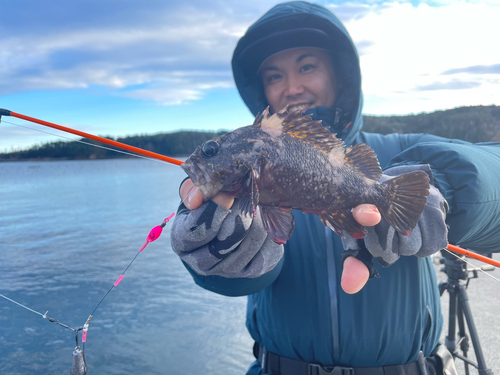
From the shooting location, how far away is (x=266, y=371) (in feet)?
9.47

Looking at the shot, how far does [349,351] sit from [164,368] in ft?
10.3

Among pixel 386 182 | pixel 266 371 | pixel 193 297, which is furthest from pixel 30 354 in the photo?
pixel 386 182

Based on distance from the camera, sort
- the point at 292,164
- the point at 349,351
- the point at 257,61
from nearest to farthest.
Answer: the point at 292,164 < the point at 349,351 < the point at 257,61

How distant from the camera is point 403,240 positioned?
205 cm

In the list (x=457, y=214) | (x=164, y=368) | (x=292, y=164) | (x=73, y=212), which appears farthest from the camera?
(x=73, y=212)

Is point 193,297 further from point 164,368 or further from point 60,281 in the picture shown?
point 60,281

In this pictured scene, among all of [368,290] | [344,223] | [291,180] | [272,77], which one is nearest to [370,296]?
[368,290]

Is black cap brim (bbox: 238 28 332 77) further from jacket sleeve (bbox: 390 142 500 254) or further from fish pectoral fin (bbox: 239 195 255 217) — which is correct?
fish pectoral fin (bbox: 239 195 255 217)

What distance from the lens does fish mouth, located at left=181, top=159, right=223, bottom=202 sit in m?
1.92

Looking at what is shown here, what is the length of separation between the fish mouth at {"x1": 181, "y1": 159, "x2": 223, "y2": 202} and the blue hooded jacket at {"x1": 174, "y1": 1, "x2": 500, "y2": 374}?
32.1 inches

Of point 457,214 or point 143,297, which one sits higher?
point 457,214

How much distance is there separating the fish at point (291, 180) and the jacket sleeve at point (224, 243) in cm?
14

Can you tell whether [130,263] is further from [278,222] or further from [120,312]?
[120,312]

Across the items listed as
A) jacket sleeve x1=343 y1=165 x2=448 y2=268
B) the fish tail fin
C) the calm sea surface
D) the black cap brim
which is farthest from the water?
the black cap brim
